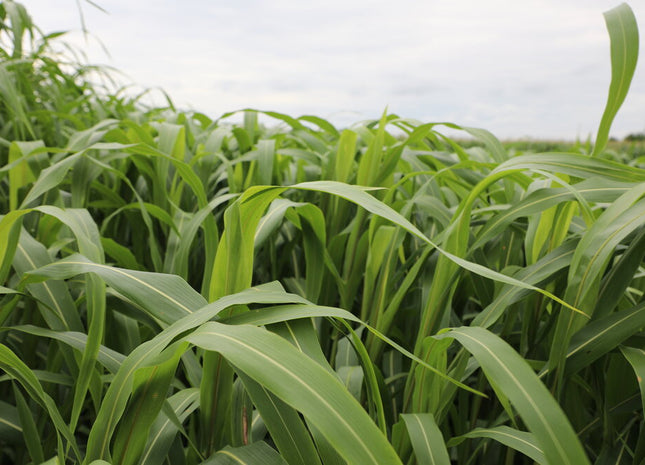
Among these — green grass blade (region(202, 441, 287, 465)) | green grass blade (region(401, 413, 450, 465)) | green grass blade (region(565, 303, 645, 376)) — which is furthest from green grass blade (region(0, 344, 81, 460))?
green grass blade (region(565, 303, 645, 376))

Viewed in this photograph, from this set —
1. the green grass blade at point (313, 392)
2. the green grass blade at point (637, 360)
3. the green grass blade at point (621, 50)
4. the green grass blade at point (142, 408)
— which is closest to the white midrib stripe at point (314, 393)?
the green grass blade at point (313, 392)

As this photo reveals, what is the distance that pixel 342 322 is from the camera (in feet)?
1.37

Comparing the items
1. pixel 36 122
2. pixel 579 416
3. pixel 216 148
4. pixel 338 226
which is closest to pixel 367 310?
pixel 338 226

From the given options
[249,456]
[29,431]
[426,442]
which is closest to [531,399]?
[426,442]

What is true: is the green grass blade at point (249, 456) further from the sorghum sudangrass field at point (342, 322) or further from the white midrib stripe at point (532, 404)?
the white midrib stripe at point (532, 404)

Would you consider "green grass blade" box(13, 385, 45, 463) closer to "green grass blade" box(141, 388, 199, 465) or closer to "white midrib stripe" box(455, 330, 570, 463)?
"green grass blade" box(141, 388, 199, 465)

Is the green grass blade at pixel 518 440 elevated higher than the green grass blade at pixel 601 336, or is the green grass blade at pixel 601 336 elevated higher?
the green grass blade at pixel 601 336

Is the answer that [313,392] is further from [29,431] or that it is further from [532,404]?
[29,431]

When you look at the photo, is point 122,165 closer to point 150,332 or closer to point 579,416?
point 150,332

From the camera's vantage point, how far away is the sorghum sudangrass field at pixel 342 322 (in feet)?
1.17

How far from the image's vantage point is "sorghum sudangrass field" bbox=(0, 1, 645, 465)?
0.36m

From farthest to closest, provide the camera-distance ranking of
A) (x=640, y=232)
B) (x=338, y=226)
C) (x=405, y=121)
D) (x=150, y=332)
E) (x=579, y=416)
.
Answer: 1. (x=405, y=121)
2. (x=338, y=226)
3. (x=150, y=332)
4. (x=579, y=416)
5. (x=640, y=232)

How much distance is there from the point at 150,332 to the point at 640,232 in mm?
636

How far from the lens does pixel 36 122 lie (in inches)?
48.5
